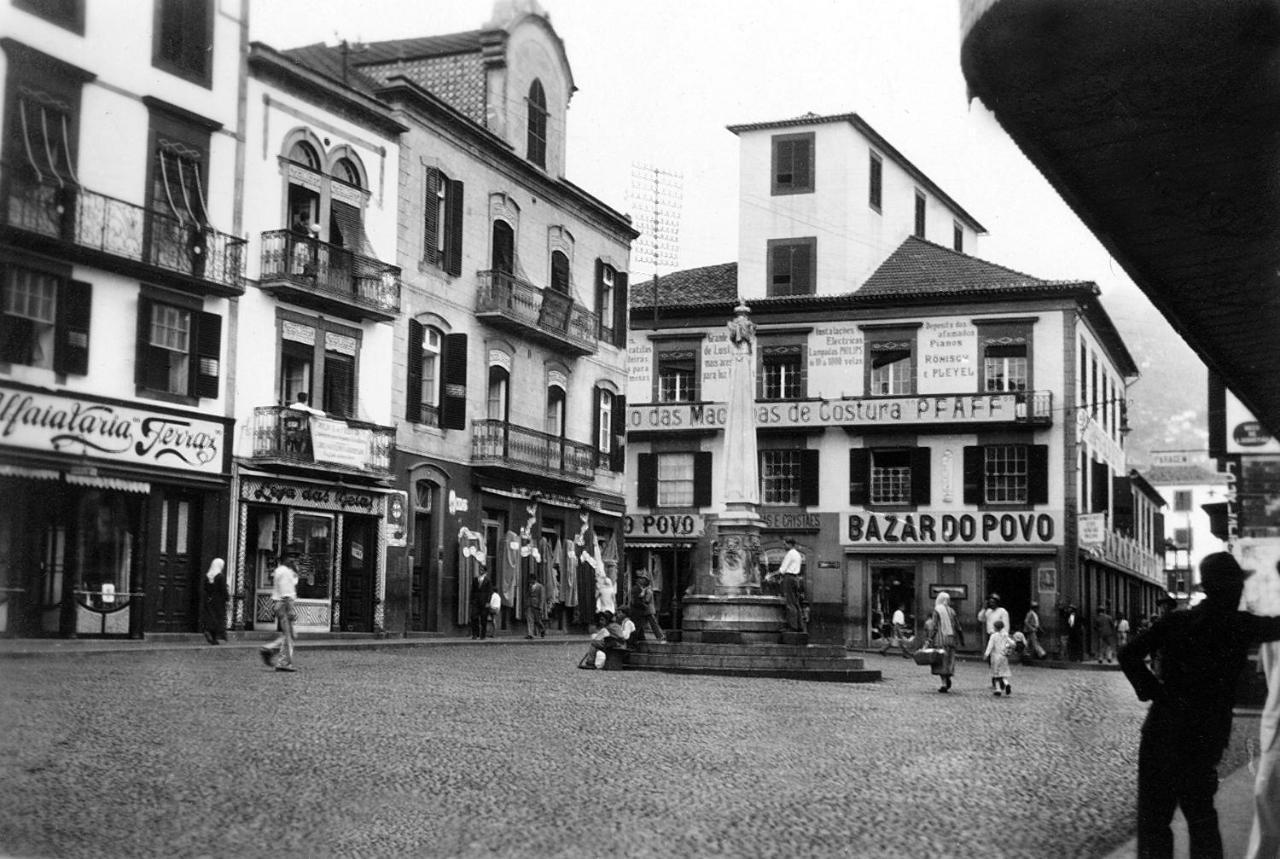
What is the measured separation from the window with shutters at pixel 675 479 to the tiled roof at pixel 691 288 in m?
4.72

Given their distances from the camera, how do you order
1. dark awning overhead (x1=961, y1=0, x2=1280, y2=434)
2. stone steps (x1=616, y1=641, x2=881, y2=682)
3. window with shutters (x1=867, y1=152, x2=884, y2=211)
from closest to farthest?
1. dark awning overhead (x1=961, y1=0, x2=1280, y2=434)
2. stone steps (x1=616, y1=641, x2=881, y2=682)
3. window with shutters (x1=867, y1=152, x2=884, y2=211)

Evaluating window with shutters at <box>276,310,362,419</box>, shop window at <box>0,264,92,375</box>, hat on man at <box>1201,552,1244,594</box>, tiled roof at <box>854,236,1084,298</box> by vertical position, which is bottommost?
hat on man at <box>1201,552,1244,594</box>

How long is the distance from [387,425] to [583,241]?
6687mm

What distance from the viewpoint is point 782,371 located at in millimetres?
45281

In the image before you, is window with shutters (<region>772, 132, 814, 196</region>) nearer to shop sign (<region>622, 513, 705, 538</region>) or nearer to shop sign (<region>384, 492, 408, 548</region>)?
shop sign (<region>622, 513, 705, 538</region>)

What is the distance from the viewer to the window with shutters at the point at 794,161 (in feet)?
144

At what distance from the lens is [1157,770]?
253 inches

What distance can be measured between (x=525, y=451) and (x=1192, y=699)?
26999 millimetres

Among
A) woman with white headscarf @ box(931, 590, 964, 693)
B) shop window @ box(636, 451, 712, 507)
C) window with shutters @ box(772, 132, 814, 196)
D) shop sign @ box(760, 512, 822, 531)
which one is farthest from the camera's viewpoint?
shop window @ box(636, 451, 712, 507)

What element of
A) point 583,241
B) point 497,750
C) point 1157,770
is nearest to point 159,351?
point 497,750

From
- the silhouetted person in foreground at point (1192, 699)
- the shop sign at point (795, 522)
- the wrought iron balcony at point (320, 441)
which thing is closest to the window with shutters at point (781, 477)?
the shop sign at point (795, 522)

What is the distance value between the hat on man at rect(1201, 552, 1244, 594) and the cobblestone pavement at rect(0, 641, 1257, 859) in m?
1.76

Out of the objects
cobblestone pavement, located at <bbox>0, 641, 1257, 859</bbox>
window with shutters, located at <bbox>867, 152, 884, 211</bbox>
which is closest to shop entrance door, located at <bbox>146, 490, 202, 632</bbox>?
cobblestone pavement, located at <bbox>0, 641, 1257, 859</bbox>

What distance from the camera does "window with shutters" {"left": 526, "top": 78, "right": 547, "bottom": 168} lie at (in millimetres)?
19337
